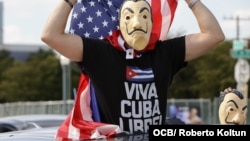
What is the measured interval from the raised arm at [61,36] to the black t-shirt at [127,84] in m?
0.05

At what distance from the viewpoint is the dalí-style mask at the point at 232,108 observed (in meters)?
4.86

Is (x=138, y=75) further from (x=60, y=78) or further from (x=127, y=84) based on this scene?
(x=60, y=78)

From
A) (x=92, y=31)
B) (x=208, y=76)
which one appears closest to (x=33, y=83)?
(x=208, y=76)

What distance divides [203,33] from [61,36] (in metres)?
0.80

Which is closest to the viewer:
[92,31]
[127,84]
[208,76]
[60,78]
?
[127,84]

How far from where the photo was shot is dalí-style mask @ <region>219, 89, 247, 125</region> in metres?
4.86

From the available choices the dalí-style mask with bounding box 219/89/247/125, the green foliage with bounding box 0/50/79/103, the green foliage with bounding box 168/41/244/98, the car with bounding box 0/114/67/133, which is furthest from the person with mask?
the green foliage with bounding box 0/50/79/103

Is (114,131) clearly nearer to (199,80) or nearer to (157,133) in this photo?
(157,133)

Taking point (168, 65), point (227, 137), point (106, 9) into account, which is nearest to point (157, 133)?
point (227, 137)

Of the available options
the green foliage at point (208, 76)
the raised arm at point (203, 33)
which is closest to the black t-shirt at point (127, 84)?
the raised arm at point (203, 33)

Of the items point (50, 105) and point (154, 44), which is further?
point (50, 105)

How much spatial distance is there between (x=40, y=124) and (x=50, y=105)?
17.0 meters

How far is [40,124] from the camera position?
7.94 m

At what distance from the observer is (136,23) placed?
11.6 feet
